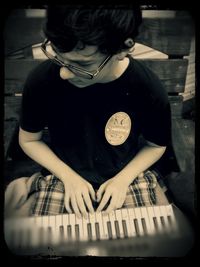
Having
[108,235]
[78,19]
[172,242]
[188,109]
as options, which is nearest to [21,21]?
[78,19]

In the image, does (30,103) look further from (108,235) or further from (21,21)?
(108,235)

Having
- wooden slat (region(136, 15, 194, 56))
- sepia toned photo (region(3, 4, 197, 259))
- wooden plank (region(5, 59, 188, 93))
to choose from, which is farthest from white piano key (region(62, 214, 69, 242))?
wooden slat (region(136, 15, 194, 56))

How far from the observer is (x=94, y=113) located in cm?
151

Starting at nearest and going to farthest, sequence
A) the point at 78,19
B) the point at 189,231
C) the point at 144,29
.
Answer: the point at 78,19 → the point at 144,29 → the point at 189,231

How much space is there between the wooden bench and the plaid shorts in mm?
104

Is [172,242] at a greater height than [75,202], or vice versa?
[75,202]

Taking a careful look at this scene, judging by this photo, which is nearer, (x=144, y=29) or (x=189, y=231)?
(x=144, y=29)

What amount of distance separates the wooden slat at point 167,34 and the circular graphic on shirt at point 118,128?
38cm

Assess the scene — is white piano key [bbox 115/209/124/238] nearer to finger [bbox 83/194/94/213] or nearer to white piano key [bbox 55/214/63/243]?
finger [bbox 83/194/94/213]

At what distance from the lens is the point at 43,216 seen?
156 centimetres

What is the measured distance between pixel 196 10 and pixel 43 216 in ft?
4.16

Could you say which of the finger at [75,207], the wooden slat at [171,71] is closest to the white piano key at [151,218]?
the finger at [75,207]

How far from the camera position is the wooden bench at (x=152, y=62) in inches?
58.1

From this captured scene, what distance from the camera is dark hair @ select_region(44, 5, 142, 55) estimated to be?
1233mm
